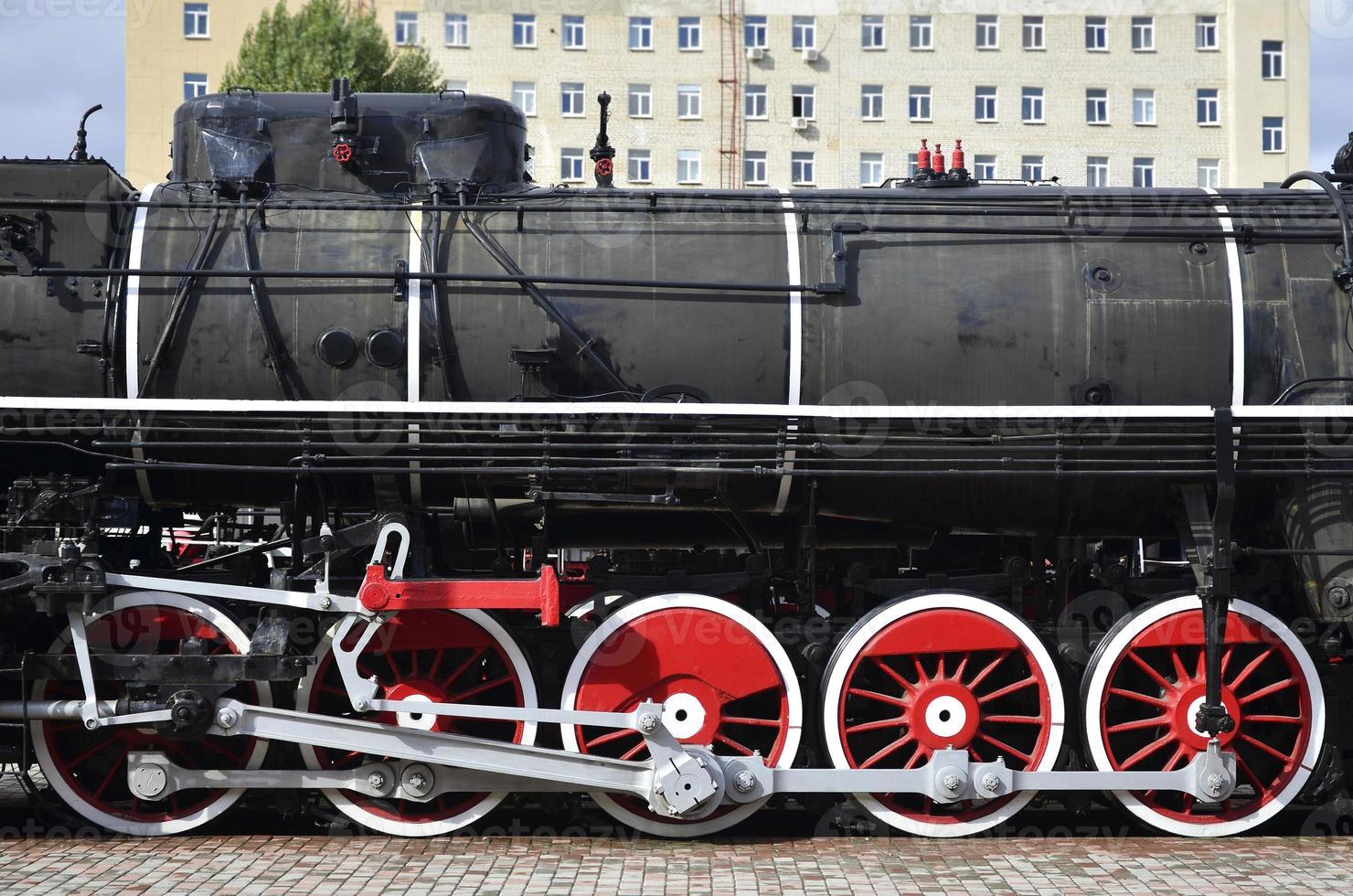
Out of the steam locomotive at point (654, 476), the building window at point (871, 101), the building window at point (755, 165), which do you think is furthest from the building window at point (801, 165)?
the steam locomotive at point (654, 476)

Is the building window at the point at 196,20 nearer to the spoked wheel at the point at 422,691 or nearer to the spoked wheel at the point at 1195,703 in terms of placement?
the spoked wheel at the point at 422,691

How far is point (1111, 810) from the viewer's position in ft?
25.9

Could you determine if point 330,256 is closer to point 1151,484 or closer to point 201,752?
point 201,752

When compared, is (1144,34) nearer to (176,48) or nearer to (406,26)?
(406,26)

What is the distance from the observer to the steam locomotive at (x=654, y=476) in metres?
7.09

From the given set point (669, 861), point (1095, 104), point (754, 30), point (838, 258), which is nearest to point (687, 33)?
point (754, 30)

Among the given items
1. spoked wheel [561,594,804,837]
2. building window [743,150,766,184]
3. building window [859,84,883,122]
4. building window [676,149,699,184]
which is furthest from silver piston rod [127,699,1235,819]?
building window [859,84,883,122]

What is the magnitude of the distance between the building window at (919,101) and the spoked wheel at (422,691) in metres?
37.8

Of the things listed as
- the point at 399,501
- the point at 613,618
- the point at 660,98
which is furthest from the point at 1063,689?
the point at 660,98

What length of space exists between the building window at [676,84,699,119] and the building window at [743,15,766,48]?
2.14m

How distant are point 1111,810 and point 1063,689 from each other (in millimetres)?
937

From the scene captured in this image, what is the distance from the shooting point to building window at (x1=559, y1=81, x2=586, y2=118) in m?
42.2

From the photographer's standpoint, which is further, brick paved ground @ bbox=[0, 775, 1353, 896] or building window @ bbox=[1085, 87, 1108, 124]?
building window @ bbox=[1085, 87, 1108, 124]

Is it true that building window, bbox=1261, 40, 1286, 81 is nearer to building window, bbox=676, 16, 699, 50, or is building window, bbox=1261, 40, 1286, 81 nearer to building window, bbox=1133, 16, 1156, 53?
building window, bbox=1133, 16, 1156, 53
